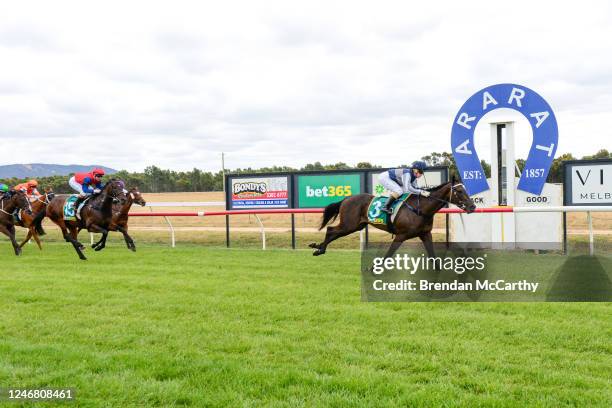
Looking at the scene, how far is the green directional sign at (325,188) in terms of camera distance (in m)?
12.7

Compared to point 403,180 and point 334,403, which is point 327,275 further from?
point 334,403

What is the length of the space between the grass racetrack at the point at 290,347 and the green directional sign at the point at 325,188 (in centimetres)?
546

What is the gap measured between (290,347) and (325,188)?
28.7 feet

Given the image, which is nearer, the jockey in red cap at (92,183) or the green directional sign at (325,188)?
the jockey in red cap at (92,183)

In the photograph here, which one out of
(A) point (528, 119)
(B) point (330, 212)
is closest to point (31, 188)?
(B) point (330, 212)

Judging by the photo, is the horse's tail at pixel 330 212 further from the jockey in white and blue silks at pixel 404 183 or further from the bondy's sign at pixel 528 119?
the bondy's sign at pixel 528 119

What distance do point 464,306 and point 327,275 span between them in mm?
2620

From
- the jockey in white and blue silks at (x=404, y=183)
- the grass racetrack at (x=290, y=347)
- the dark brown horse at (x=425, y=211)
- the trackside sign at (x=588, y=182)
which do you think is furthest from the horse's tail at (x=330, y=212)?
the trackside sign at (x=588, y=182)

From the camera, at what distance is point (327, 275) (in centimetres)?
803

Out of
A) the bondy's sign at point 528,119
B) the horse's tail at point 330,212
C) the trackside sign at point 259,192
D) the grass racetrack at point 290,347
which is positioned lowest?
the grass racetrack at point 290,347

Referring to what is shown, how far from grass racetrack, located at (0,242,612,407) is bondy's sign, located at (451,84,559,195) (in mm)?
5436

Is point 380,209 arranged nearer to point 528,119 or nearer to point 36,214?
point 528,119

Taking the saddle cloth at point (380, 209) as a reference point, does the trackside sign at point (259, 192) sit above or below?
above

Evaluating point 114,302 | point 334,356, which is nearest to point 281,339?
point 334,356
